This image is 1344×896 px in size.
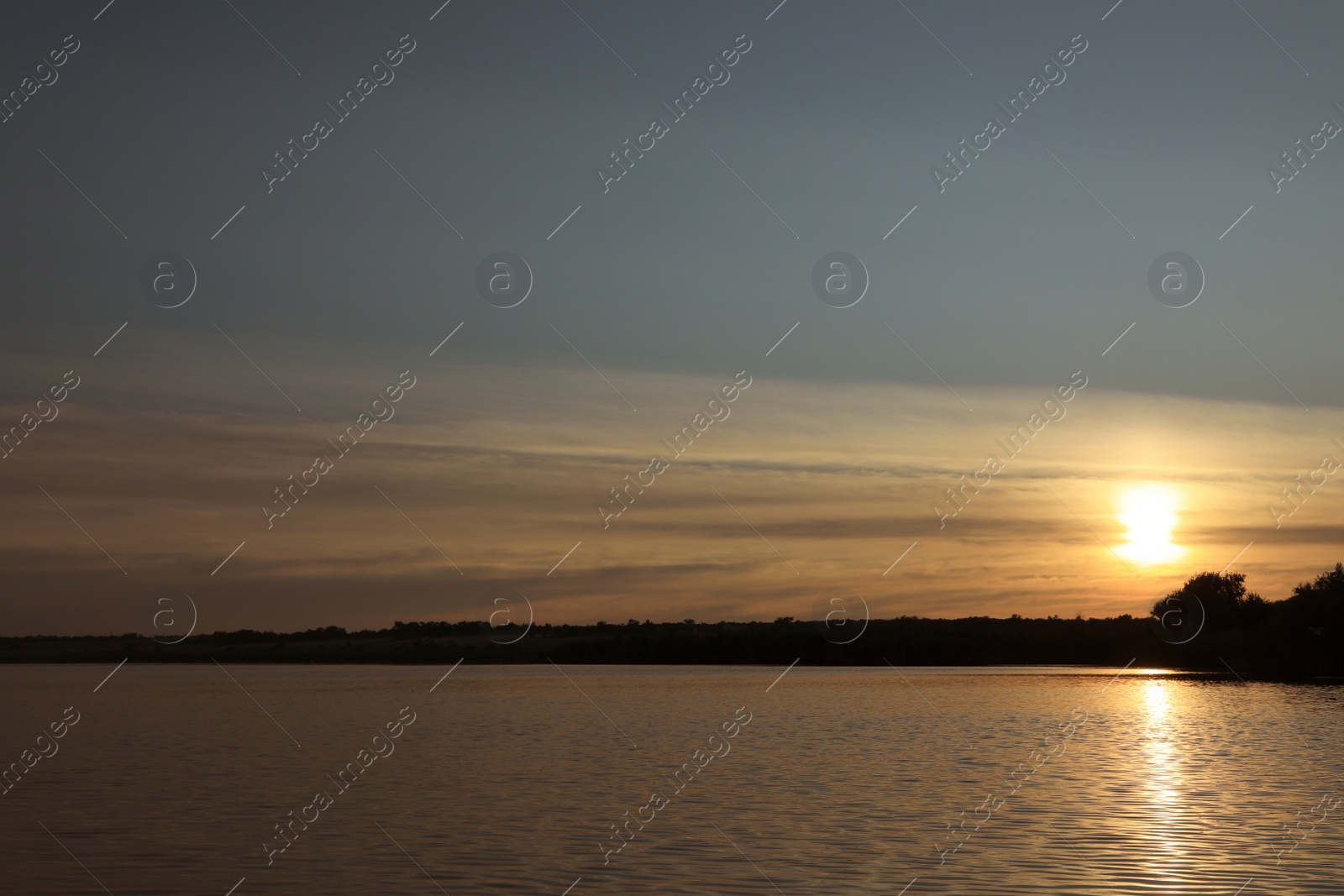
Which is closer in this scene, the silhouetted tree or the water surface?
the water surface

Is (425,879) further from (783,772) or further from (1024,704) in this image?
(1024,704)

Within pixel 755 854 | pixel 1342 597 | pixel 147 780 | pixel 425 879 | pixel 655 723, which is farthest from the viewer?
pixel 1342 597

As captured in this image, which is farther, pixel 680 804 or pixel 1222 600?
pixel 1222 600

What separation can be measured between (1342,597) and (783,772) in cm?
8794

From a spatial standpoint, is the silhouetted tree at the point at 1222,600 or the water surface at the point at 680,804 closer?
the water surface at the point at 680,804

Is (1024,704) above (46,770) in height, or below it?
above

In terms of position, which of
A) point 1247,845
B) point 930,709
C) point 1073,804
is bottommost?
point 1247,845

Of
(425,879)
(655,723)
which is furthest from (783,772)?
(655,723)

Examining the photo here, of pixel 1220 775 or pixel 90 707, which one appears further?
pixel 90 707

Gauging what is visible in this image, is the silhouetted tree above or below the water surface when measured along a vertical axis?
above

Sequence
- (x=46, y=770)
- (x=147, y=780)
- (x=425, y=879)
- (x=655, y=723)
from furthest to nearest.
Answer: (x=655, y=723) < (x=46, y=770) < (x=147, y=780) < (x=425, y=879)

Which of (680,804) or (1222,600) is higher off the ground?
(1222,600)

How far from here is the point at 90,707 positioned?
67.1 m

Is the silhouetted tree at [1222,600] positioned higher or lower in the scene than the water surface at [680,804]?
higher
